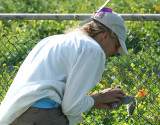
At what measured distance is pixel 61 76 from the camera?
2.16 meters

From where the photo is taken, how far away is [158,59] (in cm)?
441

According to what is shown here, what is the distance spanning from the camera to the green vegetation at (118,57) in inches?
139

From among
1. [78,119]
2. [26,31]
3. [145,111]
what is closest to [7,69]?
[26,31]

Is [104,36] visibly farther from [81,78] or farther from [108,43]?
[81,78]

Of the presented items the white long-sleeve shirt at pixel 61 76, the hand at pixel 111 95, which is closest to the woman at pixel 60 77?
the white long-sleeve shirt at pixel 61 76

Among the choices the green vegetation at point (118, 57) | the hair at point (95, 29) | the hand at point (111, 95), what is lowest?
the green vegetation at point (118, 57)

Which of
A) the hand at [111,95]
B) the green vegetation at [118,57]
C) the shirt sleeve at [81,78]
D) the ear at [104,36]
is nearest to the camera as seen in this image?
the shirt sleeve at [81,78]

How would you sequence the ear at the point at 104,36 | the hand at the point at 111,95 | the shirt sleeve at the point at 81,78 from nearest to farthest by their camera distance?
the shirt sleeve at the point at 81,78 < the ear at the point at 104,36 < the hand at the point at 111,95

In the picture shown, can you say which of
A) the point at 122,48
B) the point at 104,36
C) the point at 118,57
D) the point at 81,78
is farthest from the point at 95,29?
the point at 118,57

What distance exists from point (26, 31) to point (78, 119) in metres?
3.09

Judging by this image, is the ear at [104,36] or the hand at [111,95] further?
the hand at [111,95]

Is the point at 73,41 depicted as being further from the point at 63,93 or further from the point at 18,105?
the point at 18,105

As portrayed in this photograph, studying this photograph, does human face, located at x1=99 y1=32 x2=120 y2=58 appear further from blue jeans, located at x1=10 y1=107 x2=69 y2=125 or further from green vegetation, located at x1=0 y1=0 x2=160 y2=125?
green vegetation, located at x1=0 y1=0 x2=160 y2=125

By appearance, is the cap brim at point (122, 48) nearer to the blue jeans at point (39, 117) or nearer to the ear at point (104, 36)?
the ear at point (104, 36)
